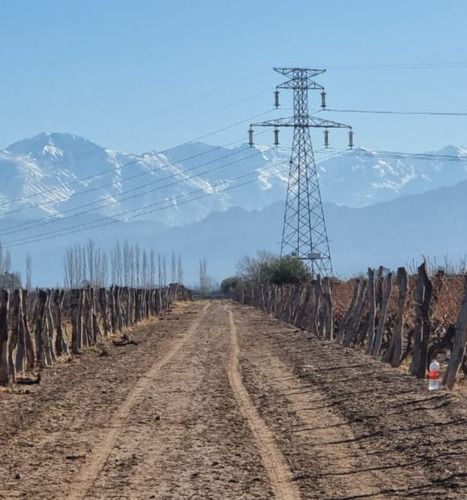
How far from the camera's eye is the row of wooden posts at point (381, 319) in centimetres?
1992

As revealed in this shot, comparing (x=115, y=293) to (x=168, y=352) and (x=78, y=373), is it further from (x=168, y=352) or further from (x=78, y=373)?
(x=78, y=373)

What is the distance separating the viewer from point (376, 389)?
719 inches

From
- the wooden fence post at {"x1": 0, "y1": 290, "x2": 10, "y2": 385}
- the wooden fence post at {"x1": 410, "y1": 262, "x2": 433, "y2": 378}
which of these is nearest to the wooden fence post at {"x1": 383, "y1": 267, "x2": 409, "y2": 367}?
the wooden fence post at {"x1": 410, "y1": 262, "x2": 433, "y2": 378}

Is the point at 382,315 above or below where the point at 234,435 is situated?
above

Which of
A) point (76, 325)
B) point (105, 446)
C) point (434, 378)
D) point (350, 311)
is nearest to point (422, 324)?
point (434, 378)

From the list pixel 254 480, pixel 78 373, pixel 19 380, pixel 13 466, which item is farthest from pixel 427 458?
pixel 78 373

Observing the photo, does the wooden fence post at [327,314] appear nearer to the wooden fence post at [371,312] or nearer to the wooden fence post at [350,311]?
the wooden fence post at [350,311]

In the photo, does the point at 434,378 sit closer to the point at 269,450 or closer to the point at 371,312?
the point at 269,450

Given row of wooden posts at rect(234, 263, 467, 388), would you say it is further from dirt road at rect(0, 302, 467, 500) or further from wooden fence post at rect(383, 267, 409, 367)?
dirt road at rect(0, 302, 467, 500)

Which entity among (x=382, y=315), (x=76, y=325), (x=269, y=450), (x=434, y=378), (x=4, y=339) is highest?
(x=382, y=315)

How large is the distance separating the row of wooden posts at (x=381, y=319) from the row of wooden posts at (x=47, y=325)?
7.06 metres

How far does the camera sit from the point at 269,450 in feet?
40.6

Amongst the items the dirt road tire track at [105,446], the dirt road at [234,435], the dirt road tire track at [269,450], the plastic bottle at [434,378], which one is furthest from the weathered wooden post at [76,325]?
the plastic bottle at [434,378]

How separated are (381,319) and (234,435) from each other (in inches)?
468
